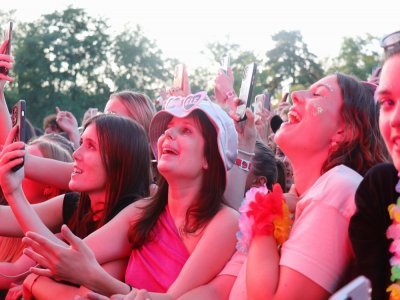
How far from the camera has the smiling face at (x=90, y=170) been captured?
11.6 ft

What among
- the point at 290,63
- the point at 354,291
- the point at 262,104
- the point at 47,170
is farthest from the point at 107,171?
the point at 290,63

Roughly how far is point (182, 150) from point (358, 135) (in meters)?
0.82

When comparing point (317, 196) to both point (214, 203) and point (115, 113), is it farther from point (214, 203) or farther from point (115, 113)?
point (115, 113)

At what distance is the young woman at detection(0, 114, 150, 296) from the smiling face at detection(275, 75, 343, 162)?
1056mm

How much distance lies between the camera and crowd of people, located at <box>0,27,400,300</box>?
2186 millimetres

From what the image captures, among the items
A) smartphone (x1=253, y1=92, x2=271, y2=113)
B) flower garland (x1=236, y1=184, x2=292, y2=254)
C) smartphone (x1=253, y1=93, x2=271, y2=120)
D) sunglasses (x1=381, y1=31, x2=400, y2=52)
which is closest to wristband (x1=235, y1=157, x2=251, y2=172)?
flower garland (x1=236, y1=184, x2=292, y2=254)

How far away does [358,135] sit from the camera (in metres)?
2.71

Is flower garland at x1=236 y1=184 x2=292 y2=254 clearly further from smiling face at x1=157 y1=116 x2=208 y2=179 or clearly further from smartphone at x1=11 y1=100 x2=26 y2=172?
smartphone at x1=11 y1=100 x2=26 y2=172

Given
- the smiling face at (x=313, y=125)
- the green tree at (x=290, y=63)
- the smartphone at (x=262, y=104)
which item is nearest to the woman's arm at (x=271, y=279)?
the smiling face at (x=313, y=125)

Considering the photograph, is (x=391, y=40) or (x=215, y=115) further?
A: (x=215, y=115)

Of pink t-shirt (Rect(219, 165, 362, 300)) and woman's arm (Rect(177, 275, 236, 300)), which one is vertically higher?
pink t-shirt (Rect(219, 165, 362, 300))

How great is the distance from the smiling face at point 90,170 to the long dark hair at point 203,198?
1.32 feet

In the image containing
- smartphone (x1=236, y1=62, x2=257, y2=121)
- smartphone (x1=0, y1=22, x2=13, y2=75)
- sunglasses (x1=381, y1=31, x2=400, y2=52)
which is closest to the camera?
sunglasses (x1=381, y1=31, x2=400, y2=52)

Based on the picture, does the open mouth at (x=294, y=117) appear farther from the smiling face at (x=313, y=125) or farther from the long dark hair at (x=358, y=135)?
the long dark hair at (x=358, y=135)
